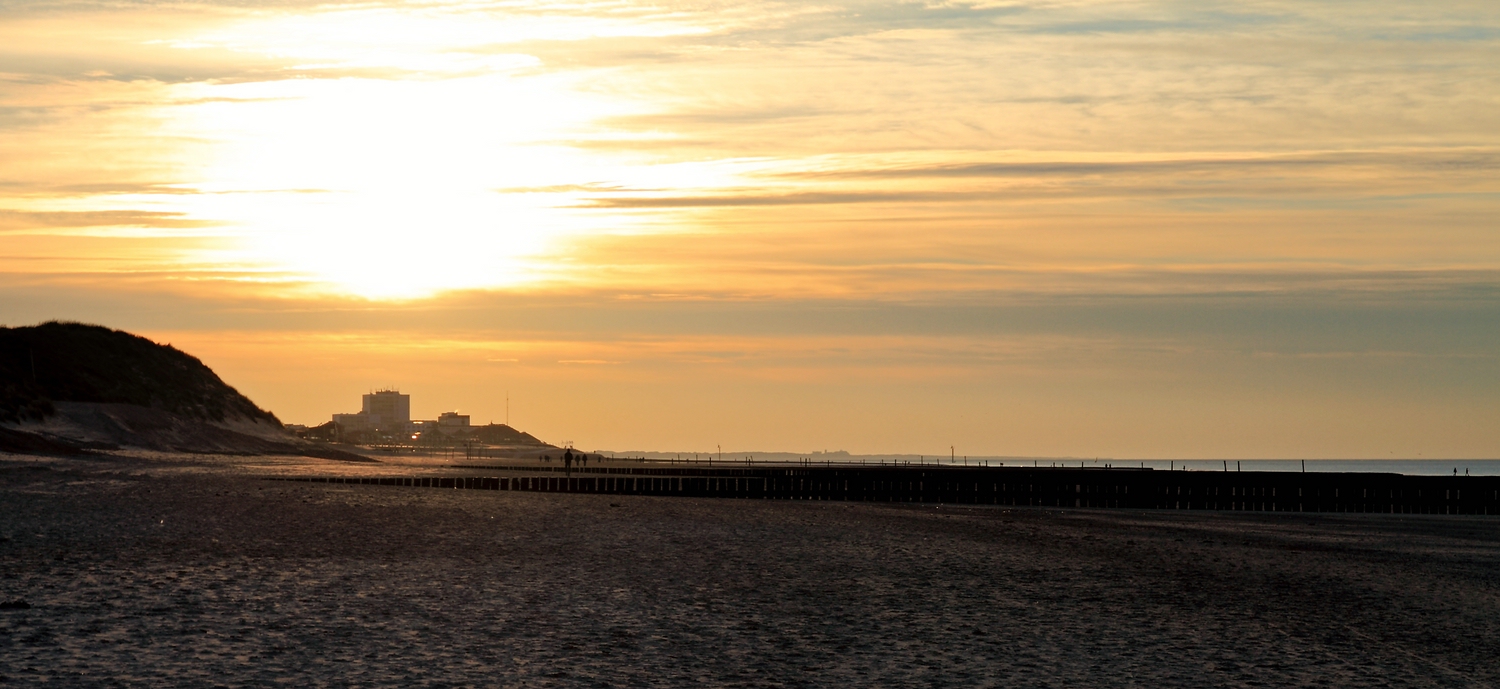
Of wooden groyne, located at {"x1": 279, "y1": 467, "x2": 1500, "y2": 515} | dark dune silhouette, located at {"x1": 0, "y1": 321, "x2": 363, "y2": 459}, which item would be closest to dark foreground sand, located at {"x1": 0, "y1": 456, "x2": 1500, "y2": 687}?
wooden groyne, located at {"x1": 279, "y1": 467, "x2": 1500, "y2": 515}

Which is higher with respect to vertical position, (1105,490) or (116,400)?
(116,400)

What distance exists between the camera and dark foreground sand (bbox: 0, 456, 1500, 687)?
14406mm

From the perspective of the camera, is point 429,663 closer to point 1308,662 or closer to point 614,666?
point 614,666

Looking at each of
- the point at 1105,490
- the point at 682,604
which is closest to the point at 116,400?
the point at 1105,490

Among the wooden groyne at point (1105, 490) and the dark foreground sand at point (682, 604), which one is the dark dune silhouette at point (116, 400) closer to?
the wooden groyne at point (1105, 490)

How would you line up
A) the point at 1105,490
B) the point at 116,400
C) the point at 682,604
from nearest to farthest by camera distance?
the point at 682,604 < the point at 1105,490 < the point at 116,400

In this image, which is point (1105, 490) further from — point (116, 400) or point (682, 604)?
point (116, 400)

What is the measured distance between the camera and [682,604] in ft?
63.3

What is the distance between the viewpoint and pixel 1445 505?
6844 cm

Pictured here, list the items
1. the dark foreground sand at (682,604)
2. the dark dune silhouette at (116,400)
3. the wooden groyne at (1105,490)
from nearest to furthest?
the dark foreground sand at (682,604) → the wooden groyne at (1105,490) → the dark dune silhouette at (116,400)

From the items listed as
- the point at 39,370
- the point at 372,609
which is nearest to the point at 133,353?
the point at 39,370

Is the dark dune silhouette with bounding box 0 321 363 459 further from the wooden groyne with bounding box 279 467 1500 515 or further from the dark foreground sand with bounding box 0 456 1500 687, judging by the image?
the dark foreground sand with bounding box 0 456 1500 687

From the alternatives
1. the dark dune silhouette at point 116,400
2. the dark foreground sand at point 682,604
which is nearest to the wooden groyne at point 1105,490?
the dark dune silhouette at point 116,400

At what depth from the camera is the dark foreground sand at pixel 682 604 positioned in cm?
1441
